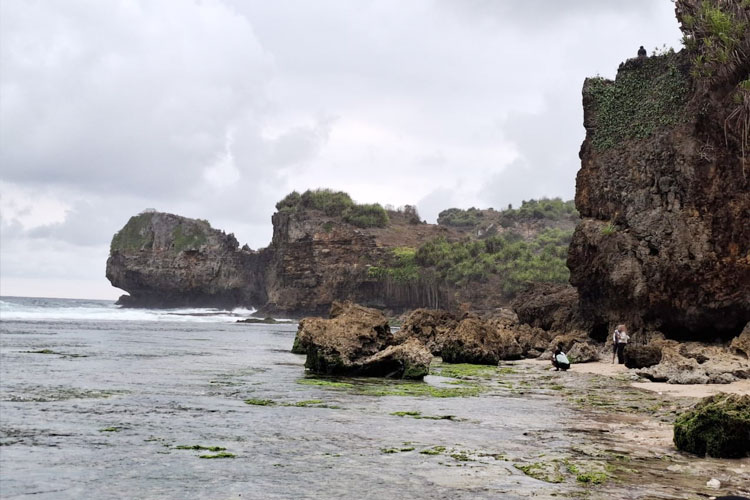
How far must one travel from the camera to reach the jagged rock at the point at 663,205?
2461 cm

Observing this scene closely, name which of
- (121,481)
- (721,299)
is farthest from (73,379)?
(721,299)

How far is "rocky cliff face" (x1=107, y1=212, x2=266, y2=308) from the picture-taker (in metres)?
120

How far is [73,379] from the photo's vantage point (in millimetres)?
17938

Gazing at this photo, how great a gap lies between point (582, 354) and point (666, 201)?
684 centimetres

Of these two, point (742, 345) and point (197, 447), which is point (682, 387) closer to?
point (742, 345)

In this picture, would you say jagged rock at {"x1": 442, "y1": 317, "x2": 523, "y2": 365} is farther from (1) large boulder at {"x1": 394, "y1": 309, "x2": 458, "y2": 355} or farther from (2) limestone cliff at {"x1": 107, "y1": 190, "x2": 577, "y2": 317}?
(2) limestone cliff at {"x1": 107, "y1": 190, "x2": 577, "y2": 317}

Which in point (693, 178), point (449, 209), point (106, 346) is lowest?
point (106, 346)

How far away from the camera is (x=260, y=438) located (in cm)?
1047

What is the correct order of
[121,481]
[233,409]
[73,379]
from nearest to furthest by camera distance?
[121,481] < [233,409] < [73,379]

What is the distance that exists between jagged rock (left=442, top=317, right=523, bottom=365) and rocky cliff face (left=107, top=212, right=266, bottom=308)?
96.6 metres

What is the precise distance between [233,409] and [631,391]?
926cm

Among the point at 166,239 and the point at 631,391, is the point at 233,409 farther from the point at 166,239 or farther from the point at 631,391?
the point at 166,239

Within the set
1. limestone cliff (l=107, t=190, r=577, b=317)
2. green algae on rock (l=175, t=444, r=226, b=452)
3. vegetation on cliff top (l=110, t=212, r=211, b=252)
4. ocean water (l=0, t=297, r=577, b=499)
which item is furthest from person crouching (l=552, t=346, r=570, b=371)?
vegetation on cliff top (l=110, t=212, r=211, b=252)

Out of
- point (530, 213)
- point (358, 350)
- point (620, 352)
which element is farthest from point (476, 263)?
point (358, 350)
